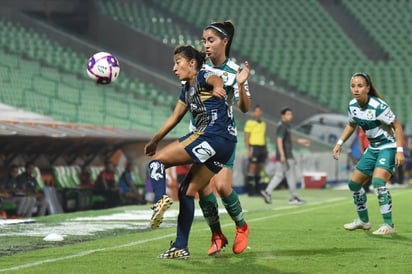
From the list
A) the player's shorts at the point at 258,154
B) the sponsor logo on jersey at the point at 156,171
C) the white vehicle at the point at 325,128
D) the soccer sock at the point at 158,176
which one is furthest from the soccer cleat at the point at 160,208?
the white vehicle at the point at 325,128

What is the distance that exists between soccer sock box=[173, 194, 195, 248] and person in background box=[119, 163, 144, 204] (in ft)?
47.7

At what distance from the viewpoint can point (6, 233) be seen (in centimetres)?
1312

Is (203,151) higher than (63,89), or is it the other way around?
(63,89)

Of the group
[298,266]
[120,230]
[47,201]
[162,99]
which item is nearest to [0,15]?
[162,99]

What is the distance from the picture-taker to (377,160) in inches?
500

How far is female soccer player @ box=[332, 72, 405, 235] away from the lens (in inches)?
492

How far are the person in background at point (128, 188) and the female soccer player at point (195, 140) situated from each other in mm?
14558

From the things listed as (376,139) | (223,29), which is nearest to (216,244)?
(223,29)

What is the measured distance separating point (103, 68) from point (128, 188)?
12856mm

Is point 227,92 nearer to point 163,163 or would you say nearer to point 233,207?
point 163,163

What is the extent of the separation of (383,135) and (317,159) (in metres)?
20.0

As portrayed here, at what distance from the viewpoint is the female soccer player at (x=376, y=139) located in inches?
492

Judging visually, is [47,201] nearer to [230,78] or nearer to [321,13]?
[230,78]

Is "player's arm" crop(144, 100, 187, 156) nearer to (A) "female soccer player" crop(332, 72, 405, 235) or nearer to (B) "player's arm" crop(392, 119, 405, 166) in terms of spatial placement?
(A) "female soccer player" crop(332, 72, 405, 235)
